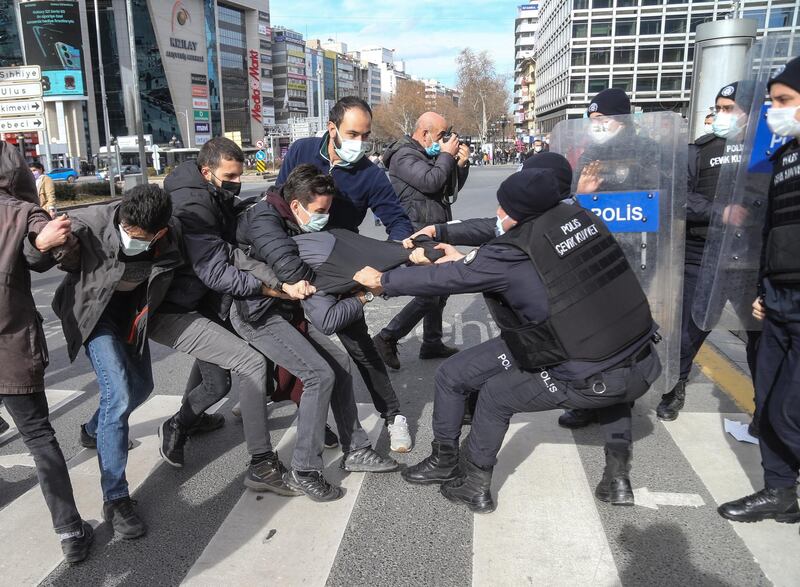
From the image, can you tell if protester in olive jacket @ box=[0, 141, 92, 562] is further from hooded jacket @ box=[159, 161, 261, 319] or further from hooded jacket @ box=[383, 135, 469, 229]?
hooded jacket @ box=[383, 135, 469, 229]

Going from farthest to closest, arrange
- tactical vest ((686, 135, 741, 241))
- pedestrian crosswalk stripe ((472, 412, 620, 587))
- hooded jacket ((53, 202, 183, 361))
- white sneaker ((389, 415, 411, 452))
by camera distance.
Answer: tactical vest ((686, 135, 741, 241)), white sneaker ((389, 415, 411, 452)), hooded jacket ((53, 202, 183, 361)), pedestrian crosswalk stripe ((472, 412, 620, 587))

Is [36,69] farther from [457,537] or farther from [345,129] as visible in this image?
[457,537]

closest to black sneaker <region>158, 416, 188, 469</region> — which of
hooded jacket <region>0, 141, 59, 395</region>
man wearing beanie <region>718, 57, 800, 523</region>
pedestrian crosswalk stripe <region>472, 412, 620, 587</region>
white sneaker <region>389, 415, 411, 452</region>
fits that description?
hooded jacket <region>0, 141, 59, 395</region>

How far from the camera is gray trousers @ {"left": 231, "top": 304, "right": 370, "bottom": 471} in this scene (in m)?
3.24

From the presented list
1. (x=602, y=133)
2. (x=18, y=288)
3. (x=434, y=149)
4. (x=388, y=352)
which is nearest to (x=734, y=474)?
(x=602, y=133)

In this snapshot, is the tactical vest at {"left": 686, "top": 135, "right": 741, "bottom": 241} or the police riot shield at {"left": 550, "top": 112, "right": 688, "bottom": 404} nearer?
the police riot shield at {"left": 550, "top": 112, "right": 688, "bottom": 404}

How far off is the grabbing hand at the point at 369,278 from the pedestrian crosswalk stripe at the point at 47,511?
1.68m

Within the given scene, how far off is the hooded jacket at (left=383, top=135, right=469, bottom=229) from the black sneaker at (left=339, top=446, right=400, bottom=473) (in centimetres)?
222

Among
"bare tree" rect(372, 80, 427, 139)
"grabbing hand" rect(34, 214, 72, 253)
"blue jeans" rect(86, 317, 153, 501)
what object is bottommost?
"blue jeans" rect(86, 317, 153, 501)

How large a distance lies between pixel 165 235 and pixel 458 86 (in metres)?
97.0

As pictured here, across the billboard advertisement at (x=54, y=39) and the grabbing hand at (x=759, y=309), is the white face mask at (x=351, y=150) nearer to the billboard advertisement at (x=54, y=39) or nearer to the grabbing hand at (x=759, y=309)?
the grabbing hand at (x=759, y=309)

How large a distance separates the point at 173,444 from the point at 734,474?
3122mm

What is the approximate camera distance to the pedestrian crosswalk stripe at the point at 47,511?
8.95 feet

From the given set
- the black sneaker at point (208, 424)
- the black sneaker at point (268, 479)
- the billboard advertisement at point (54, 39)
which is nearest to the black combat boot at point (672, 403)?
the black sneaker at point (268, 479)
